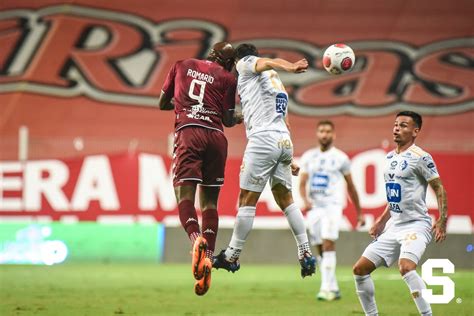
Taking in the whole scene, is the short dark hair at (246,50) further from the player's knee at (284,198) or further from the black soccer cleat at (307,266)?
the black soccer cleat at (307,266)

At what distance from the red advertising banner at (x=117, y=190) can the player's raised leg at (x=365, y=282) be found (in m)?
9.51

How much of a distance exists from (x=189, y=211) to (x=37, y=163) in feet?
37.4

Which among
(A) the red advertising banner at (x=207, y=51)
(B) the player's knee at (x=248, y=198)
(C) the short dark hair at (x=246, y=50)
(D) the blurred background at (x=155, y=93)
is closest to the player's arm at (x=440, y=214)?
(B) the player's knee at (x=248, y=198)

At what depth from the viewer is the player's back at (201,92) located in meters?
9.46

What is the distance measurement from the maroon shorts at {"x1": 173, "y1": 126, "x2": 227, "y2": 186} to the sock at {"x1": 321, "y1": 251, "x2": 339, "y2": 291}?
3.20 meters

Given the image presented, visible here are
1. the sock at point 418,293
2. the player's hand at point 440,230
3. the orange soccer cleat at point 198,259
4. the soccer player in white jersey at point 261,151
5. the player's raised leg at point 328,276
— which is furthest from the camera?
the player's raised leg at point 328,276

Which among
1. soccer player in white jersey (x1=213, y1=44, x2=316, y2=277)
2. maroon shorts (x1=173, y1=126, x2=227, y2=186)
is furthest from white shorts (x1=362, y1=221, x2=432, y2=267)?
maroon shorts (x1=173, y1=126, x2=227, y2=186)

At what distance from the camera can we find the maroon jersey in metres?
9.46

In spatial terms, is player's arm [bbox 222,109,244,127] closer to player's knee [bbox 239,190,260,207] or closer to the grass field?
player's knee [bbox 239,190,260,207]

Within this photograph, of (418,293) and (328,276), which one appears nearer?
(418,293)

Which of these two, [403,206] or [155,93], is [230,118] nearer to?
[403,206]

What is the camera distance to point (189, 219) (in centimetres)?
927

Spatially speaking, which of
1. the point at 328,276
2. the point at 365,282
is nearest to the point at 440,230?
the point at 365,282

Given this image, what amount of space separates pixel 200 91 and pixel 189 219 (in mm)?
1296
